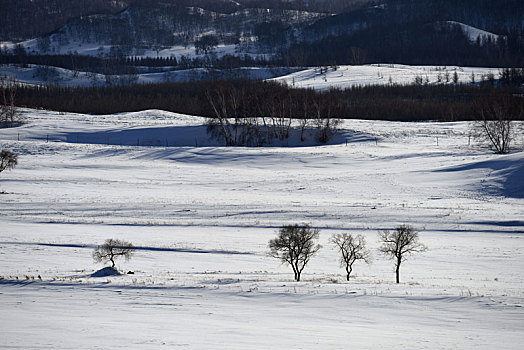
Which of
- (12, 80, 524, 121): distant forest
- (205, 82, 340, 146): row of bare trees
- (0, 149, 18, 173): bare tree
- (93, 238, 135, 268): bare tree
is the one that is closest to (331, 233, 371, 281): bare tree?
(93, 238, 135, 268): bare tree

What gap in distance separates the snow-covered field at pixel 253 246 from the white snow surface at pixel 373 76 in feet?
319

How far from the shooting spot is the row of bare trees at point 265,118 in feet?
249

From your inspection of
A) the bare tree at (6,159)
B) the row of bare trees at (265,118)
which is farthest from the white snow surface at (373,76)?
the bare tree at (6,159)

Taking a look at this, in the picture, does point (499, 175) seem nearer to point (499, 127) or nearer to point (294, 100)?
point (499, 127)

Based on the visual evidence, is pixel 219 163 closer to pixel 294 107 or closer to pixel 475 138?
pixel 294 107

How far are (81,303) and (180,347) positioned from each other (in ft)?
16.9

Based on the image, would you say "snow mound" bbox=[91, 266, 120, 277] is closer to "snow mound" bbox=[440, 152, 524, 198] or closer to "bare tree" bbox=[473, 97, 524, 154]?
"snow mound" bbox=[440, 152, 524, 198]

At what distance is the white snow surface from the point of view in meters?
162

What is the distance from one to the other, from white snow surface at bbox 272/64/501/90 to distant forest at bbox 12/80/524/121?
52.6 ft

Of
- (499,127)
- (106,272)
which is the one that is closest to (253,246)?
(106,272)

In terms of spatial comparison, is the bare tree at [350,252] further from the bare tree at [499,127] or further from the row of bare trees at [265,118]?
the row of bare trees at [265,118]

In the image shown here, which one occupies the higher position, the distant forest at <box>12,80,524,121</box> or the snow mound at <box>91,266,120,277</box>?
the distant forest at <box>12,80,524,121</box>

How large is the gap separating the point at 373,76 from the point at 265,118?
339ft

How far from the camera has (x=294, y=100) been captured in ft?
283
